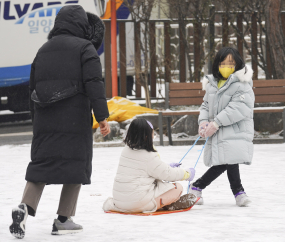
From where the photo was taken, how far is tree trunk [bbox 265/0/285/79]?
30.0 feet

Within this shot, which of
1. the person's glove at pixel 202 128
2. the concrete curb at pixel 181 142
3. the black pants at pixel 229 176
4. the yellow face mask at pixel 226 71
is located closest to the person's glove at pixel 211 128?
the person's glove at pixel 202 128

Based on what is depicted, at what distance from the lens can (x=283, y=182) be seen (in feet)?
17.6

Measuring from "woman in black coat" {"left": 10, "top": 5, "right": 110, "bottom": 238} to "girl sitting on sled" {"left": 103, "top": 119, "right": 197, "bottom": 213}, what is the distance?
1.81 feet

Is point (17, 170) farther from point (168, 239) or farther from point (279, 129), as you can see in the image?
point (279, 129)

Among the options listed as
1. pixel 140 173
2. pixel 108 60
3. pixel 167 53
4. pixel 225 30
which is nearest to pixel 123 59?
pixel 108 60

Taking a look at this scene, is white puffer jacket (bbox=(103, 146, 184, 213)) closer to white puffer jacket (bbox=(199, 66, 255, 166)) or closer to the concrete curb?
white puffer jacket (bbox=(199, 66, 255, 166))

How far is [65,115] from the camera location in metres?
3.44

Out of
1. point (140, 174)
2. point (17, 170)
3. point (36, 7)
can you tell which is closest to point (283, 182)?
point (140, 174)

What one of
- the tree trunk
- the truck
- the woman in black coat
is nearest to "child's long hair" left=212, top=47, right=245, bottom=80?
the woman in black coat

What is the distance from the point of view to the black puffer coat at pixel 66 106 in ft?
11.2

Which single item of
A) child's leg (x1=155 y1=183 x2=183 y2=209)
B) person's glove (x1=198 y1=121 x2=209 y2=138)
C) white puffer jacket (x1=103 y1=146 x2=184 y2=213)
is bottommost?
child's leg (x1=155 y1=183 x2=183 y2=209)

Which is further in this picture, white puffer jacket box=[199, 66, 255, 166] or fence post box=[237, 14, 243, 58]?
fence post box=[237, 14, 243, 58]

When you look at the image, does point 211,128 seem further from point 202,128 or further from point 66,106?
Answer: point 66,106

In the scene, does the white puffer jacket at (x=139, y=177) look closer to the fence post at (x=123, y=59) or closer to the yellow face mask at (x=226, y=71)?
the yellow face mask at (x=226, y=71)
